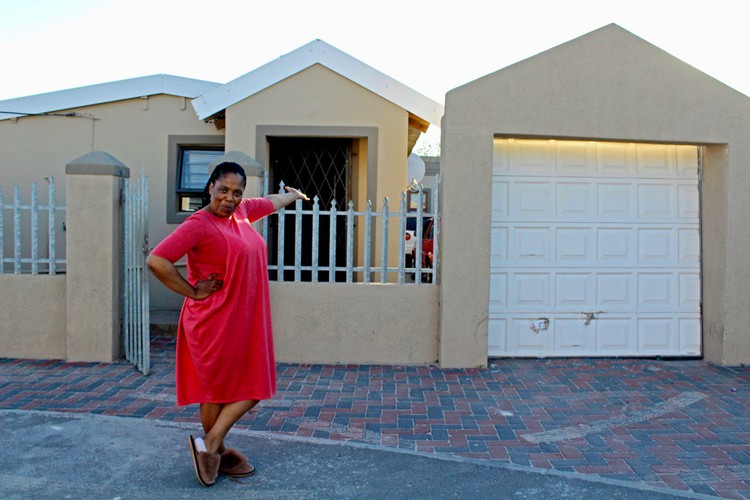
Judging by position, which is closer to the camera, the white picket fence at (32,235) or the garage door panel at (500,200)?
the white picket fence at (32,235)

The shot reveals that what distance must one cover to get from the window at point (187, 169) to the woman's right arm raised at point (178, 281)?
574cm

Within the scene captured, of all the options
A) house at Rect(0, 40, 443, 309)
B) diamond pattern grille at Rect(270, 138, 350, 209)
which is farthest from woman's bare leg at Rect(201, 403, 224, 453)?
diamond pattern grille at Rect(270, 138, 350, 209)

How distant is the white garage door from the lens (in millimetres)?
6965

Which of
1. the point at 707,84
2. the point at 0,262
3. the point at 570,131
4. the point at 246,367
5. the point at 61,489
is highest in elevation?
the point at 707,84

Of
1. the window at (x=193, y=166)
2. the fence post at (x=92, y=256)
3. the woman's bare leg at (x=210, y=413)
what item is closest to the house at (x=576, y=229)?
the fence post at (x=92, y=256)

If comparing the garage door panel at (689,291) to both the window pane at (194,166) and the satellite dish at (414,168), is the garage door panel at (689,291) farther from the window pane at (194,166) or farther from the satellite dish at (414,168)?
the window pane at (194,166)

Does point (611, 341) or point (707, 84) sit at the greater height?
A: point (707, 84)

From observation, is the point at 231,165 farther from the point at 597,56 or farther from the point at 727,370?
the point at 727,370

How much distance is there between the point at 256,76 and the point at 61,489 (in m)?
5.82

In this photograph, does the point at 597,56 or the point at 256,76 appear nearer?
the point at 597,56

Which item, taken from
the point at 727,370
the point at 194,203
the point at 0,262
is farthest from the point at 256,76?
the point at 727,370

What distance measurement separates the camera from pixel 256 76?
8.47 m

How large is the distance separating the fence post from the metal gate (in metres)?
0.13

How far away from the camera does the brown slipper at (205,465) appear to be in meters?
3.78
